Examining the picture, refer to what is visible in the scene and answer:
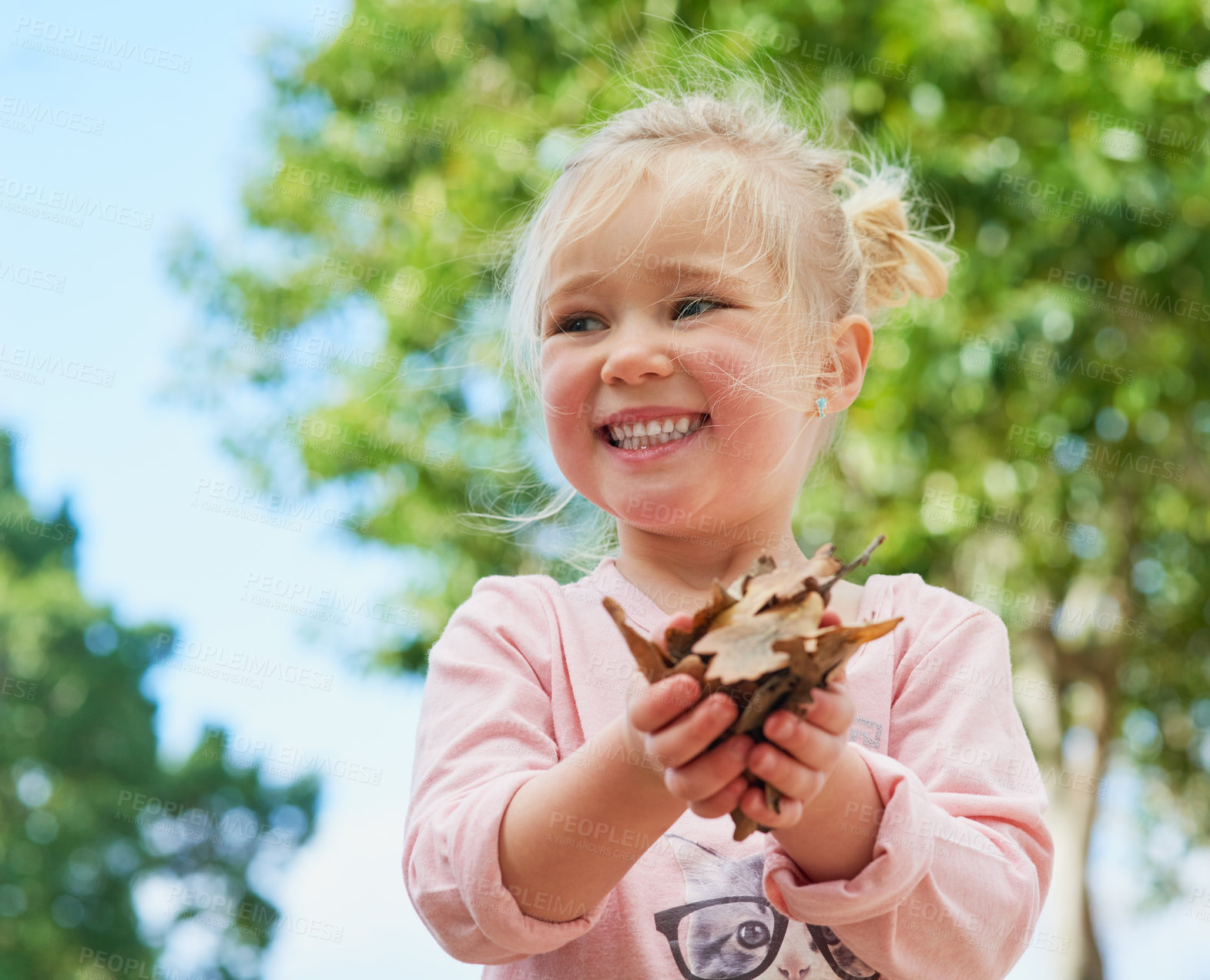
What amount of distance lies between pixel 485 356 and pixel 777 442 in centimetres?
296

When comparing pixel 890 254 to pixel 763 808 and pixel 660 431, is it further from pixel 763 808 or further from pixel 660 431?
pixel 763 808

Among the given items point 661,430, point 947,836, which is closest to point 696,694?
point 947,836

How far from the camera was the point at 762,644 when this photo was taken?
895mm

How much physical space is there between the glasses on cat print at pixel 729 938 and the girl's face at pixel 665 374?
45 cm

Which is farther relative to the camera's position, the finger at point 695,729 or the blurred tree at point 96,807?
the blurred tree at point 96,807

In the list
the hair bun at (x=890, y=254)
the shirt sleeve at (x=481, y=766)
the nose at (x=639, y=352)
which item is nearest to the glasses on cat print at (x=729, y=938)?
the shirt sleeve at (x=481, y=766)

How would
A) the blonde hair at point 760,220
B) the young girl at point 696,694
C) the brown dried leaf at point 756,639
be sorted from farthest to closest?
the blonde hair at point 760,220
the young girl at point 696,694
the brown dried leaf at point 756,639

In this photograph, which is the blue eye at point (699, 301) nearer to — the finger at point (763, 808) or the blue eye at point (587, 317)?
the blue eye at point (587, 317)

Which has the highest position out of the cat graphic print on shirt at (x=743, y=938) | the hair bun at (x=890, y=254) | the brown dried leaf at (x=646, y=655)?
the brown dried leaf at (x=646, y=655)

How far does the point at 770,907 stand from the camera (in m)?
1.30

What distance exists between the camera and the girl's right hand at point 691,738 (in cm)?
92

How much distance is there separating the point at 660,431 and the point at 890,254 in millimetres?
723

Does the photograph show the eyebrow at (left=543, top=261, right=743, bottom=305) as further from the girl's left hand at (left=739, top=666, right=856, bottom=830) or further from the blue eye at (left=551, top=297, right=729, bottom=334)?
the girl's left hand at (left=739, top=666, right=856, bottom=830)

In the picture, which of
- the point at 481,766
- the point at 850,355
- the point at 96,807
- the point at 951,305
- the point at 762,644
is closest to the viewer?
the point at 762,644
